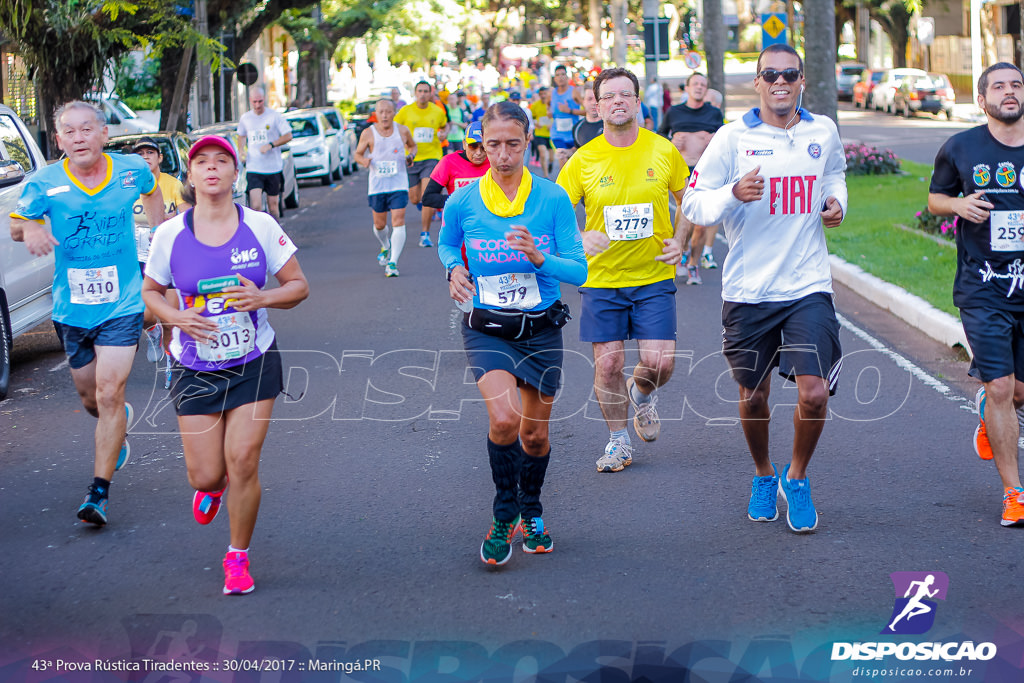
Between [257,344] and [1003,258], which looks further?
[1003,258]

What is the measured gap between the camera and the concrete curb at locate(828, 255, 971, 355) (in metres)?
10.1

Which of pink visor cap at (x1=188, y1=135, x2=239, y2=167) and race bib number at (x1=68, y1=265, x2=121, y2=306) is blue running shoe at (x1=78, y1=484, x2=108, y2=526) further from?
pink visor cap at (x1=188, y1=135, x2=239, y2=167)

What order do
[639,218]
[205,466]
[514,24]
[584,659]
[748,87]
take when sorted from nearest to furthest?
[584,659] → [205,466] → [639,218] → [748,87] → [514,24]

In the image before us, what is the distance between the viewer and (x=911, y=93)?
4784 cm

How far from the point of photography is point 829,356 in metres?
5.67

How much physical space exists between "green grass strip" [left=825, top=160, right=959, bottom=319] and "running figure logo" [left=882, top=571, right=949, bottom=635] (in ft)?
18.4

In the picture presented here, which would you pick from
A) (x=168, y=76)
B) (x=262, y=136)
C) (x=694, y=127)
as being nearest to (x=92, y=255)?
(x=694, y=127)

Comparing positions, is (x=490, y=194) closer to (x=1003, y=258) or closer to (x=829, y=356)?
(x=829, y=356)

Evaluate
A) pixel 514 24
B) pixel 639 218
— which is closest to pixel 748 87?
pixel 514 24

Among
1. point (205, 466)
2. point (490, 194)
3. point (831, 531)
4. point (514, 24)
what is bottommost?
point (831, 531)

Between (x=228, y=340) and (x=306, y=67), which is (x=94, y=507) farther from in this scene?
(x=306, y=67)

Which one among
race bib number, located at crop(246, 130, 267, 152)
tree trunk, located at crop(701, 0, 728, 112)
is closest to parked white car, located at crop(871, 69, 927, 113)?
tree trunk, located at crop(701, 0, 728, 112)

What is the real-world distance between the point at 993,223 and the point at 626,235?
72.0 inches

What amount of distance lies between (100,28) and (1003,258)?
1573 centimetres
